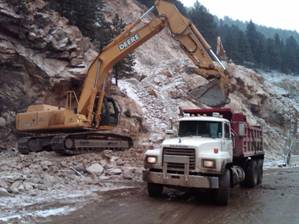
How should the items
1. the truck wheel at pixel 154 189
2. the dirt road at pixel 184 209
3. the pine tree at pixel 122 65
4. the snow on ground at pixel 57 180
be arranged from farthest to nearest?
the pine tree at pixel 122 65
the truck wheel at pixel 154 189
the snow on ground at pixel 57 180
the dirt road at pixel 184 209

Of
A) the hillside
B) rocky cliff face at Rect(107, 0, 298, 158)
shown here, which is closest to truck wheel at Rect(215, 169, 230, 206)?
the hillside

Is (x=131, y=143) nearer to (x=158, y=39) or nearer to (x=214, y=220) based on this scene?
(x=214, y=220)

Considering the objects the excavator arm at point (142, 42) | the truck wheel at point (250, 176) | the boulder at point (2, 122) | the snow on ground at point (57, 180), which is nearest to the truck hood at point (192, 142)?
the snow on ground at point (57, 180)

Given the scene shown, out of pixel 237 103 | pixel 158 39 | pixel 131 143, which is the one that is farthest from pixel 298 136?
pixel 131 143

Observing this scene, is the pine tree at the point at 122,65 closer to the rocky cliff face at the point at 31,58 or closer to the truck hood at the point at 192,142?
the rocky cliff face at the point at 31,58

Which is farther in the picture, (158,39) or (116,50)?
(158,39)

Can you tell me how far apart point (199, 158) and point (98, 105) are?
8.98 meters

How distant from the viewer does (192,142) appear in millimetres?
13086

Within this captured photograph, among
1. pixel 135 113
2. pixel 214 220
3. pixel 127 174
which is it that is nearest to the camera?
pixel 214 220

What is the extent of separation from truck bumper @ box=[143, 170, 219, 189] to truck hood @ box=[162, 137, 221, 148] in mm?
829

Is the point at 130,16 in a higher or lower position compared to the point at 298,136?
higher

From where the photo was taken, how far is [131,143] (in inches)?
902

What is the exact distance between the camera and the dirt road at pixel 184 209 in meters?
10.6

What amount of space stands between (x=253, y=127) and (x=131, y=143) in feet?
22.5
